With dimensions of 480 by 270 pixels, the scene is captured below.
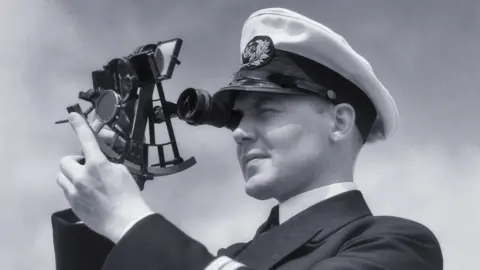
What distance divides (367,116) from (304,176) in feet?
1.87

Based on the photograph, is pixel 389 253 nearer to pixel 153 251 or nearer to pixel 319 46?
pixel 153 251

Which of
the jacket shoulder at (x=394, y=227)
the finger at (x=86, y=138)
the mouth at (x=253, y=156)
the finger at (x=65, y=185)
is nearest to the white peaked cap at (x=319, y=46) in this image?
the mouth at (x=253, y=156)

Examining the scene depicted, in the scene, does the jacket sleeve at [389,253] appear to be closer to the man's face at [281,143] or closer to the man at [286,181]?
the man at [286,181]

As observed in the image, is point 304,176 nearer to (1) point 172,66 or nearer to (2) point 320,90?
(2) point 320,90

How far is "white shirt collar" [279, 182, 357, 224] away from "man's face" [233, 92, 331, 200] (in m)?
0.03

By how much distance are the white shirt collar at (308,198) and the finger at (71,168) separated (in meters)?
0.99

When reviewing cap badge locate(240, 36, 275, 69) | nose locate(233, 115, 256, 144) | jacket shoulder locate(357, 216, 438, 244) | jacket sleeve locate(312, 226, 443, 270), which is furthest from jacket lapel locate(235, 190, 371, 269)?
cap badge locate(240, 36, 275, 69)

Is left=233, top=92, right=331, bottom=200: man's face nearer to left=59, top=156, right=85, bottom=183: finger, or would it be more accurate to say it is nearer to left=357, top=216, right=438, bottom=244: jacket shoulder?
left=357, top=216, right=438, bottom=244: jacket shoulder

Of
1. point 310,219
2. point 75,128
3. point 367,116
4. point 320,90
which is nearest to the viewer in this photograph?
point 75,128

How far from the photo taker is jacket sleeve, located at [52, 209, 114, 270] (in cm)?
297

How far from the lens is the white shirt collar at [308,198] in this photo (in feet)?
11.1

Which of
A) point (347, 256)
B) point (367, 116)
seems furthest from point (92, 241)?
point (367, 116)

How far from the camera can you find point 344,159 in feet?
11.5

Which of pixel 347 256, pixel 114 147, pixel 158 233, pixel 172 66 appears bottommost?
pixel 347 256
